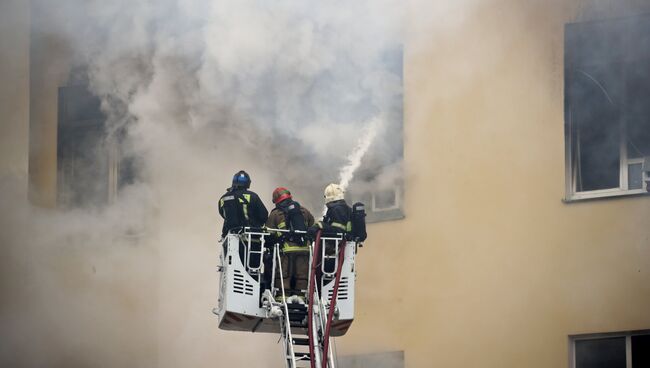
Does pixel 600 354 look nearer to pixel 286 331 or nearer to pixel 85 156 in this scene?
pixel 286 331

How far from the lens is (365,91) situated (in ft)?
62.1

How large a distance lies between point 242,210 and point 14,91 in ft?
29.3

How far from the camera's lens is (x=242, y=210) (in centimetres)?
1512

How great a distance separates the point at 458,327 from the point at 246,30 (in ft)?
16.0

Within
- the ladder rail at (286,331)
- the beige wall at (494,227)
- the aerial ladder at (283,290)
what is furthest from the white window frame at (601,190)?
the ladder rail at (286,331)

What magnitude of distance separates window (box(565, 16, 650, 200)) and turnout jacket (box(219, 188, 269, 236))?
4128 millimetres

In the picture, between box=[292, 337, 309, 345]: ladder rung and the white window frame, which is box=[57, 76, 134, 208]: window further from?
box=[292, 337, 309, 345]: ladder rung

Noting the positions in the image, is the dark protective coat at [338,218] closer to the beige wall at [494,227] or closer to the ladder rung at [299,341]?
the ladder rung at [299,341]

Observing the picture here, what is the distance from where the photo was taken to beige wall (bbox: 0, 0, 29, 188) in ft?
74.4

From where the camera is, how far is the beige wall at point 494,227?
17.1m

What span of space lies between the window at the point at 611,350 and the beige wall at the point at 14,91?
31.8 ft

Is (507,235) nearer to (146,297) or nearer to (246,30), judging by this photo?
(246,30)

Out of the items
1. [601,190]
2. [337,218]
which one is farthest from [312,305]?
[601,190]

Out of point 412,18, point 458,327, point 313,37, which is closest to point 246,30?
point 313,37
